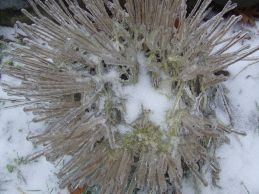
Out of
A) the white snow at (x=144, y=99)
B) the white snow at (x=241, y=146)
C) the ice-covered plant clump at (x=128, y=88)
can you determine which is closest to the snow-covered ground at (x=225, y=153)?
the white snow at (x=241, y=146)

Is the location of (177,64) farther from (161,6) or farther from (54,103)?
(54,103)

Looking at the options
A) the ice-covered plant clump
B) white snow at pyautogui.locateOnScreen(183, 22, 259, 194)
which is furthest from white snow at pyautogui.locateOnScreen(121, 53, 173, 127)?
white snow at pyautogui.locateOnScreen(183, 22, 259, 194)

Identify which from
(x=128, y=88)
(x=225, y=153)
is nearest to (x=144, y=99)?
(x=128, y=88)

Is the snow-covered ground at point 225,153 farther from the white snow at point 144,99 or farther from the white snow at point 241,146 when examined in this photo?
the white snow at point 144,99

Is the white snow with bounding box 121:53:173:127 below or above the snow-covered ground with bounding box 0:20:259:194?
above

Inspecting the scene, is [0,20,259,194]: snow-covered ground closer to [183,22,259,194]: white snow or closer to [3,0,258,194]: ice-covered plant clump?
[183,22,259,194]: white snow
